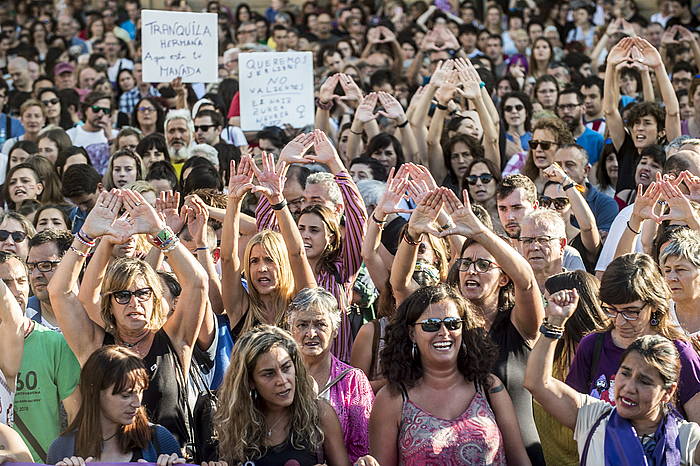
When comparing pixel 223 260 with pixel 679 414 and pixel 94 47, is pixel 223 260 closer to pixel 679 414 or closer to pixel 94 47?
pixel 679 414

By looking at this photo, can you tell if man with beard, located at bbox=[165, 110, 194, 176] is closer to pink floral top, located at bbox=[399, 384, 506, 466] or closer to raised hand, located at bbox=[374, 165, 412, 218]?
raised hand, located at bbox=[374, 165, 412, 218]

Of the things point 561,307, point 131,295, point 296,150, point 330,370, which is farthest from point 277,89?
point 561,307

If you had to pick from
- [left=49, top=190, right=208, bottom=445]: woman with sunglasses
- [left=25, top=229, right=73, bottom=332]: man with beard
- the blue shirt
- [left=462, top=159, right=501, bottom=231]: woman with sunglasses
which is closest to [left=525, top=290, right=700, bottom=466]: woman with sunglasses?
[left=49, top=190, right=208, bottom=445]: woman with sunglasses

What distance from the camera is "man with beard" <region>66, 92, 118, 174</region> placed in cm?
1073

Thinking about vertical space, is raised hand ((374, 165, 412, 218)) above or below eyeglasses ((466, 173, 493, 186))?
above

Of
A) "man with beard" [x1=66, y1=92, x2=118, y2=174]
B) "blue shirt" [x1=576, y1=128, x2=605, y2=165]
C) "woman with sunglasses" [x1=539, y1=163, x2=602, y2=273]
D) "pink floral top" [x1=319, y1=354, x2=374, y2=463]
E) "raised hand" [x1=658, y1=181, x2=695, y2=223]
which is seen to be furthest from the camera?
"man with beard" [x1=66, y1=92, x2=118, y2=174]

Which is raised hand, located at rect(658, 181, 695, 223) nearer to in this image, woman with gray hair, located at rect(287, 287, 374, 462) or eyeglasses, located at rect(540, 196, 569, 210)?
eyeglasses, located at rect(540, 196, 569, 210)

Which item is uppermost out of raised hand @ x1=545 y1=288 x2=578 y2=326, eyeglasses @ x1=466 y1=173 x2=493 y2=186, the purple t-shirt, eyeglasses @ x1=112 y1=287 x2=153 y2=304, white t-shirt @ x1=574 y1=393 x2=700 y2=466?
eyeglasses @ x1=466 y1=173 x2=493 y2=186

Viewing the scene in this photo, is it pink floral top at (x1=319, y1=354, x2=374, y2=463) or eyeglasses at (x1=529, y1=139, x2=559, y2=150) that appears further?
eyeglasses at (x1=529, y1=139, x2=559, y2=150)

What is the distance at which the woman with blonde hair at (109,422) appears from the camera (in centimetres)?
475

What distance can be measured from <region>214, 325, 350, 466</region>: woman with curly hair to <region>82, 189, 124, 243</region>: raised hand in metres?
0.97

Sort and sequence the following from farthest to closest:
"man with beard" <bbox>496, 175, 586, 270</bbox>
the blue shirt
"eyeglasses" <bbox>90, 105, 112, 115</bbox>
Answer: "eyeglasses" <bbox>90, 105, 112, 115</bbox> → the blue shirt → "man with beard" <bbox>496, 175, 586, 270</bbox>

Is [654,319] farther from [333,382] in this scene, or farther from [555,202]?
[555,202]

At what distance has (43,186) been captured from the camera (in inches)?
353
